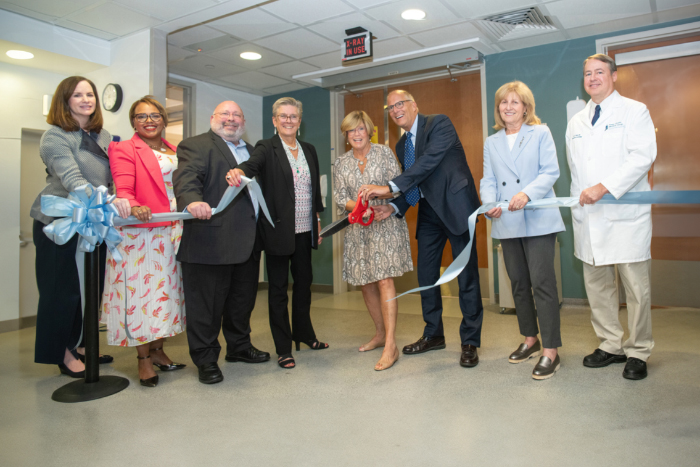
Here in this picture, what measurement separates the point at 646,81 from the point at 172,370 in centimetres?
377

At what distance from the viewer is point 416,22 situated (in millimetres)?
4297

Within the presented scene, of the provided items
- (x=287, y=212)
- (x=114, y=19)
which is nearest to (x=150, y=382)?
(x=287, y=212)

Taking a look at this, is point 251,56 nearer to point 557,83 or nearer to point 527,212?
point 557,83

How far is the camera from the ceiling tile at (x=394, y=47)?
4.75m

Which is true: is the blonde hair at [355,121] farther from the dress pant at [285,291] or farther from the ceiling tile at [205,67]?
the ceiling tile at [205,67]

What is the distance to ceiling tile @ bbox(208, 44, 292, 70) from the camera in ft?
16.1

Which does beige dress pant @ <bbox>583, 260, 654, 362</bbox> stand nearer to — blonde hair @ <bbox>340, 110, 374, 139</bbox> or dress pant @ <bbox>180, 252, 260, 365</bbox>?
blonde hair @ <bbox>340, 110, 374, 139</bbox>

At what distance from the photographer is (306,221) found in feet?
10.0

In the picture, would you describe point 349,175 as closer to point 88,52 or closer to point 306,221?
point 306,221

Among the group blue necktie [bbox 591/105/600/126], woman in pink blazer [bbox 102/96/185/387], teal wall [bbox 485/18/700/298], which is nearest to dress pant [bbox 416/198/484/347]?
blue necktie [bbox 591/105/600/126]

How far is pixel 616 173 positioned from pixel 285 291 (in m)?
1.99

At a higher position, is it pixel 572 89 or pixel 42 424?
pixel 572 89

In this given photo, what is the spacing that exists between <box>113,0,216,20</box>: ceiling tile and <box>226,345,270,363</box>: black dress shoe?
9.27ft

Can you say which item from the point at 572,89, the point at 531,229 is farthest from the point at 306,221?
the point at 572,89
